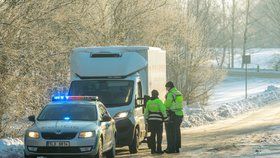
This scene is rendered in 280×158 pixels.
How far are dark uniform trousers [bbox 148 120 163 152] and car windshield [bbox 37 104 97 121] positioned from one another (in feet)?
8.35

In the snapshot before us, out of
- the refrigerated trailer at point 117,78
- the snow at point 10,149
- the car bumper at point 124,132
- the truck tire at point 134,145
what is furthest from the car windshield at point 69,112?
the truck tire at point 134,145

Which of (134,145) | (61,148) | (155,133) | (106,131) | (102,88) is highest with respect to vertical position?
(102,88)

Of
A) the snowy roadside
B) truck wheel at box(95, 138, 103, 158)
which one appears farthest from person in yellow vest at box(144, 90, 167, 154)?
the snowy roadside

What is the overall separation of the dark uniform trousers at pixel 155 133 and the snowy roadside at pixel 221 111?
11.7m

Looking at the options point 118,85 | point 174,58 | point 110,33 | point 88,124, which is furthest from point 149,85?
point 174,58

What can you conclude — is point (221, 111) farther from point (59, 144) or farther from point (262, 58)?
point (262, 58)

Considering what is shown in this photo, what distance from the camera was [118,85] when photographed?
1780cm

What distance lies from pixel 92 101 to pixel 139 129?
2.90 metres

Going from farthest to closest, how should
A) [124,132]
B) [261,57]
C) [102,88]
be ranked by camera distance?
[261,57] < [102,88] < [124,132]

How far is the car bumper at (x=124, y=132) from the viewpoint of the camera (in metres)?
16.8

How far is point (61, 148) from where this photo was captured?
44.8 feet

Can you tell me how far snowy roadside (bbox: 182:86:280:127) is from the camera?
99.7 ft

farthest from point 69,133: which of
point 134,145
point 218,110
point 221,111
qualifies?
point 218,110

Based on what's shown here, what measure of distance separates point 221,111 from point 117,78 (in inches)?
713
